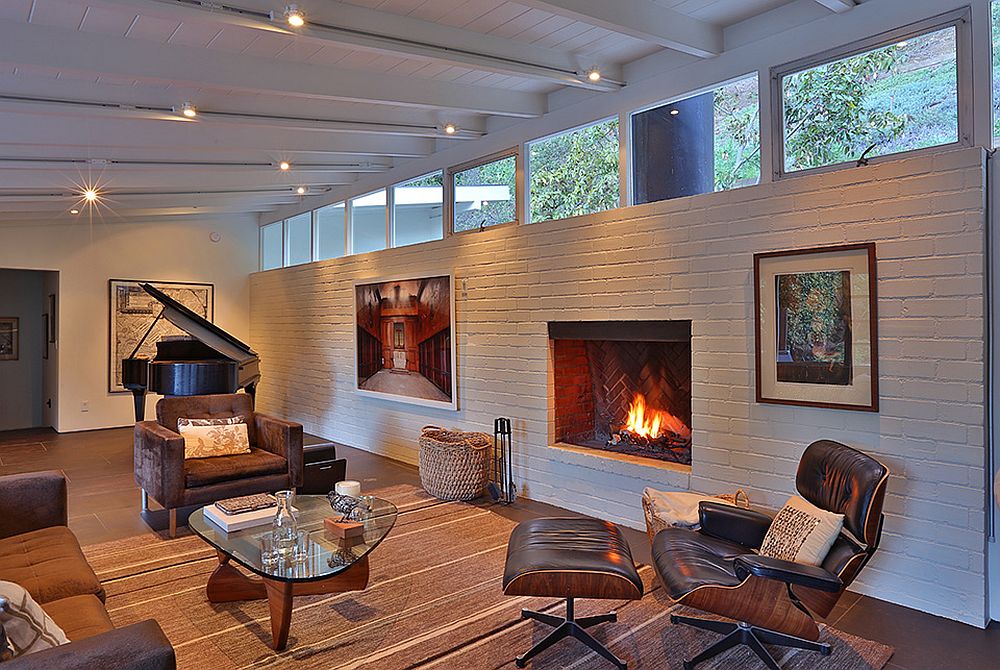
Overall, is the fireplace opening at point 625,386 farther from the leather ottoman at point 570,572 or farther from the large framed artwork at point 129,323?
Result: the large framed artwork at point 129,323

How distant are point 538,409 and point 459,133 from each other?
7.61 ft

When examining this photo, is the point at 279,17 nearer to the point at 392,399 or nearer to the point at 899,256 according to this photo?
the point at 899,256

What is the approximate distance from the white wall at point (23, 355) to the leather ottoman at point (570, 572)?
8.85 m

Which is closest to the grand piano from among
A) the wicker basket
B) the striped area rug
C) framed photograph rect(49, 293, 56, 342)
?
the striped area rug

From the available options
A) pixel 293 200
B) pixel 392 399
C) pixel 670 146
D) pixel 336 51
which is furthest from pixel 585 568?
pixel 293 200

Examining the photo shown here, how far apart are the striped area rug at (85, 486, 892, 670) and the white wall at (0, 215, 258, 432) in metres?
5.36

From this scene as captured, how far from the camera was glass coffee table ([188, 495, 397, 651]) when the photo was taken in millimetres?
2637

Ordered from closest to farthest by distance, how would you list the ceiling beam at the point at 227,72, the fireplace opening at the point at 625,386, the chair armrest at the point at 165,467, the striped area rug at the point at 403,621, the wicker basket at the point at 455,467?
the striped area rug at the point at 403,621 < the ceiling beam at the point at 227,72 < the chair armrest at the point at 165,467 < the fireplace opening at the point at 625,386 < the wicker basket at the point at 455,467

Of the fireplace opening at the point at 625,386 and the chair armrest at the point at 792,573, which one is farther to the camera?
the fireplace opening at the point at 625,386

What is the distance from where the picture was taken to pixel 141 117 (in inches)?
158

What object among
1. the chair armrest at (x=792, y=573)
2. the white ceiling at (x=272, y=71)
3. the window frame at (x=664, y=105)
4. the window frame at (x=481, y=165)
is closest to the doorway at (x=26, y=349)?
the white ceiling at (x=272, y=71)

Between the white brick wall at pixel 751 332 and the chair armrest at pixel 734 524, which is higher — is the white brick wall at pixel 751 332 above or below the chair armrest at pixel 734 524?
above

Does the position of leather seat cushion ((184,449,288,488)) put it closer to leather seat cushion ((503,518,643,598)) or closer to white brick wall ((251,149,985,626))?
white brick wall ((251,149,985,626))

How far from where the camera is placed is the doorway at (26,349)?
8.69 m
